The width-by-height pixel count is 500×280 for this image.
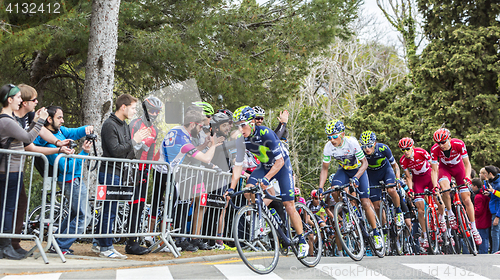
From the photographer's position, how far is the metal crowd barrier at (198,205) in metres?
7.25

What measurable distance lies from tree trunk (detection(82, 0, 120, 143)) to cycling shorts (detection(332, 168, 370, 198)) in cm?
469

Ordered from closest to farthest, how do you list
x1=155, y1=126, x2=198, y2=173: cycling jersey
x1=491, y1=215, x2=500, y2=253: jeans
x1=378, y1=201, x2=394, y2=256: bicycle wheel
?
x1=155, y1=126, x2=198, y2=173: cycling jersey, x1=378, y1=201, x2=394, y2=256: bicycle wheel, x1=491, y1=215, x2=500, y2=253: jeans

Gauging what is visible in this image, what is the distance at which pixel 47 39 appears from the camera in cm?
981

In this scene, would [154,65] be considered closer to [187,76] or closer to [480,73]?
[187,76]

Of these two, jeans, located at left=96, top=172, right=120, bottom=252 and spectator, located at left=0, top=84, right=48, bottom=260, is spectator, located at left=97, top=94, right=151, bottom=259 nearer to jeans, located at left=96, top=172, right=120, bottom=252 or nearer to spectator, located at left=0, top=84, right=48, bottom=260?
jeans, located at left=96, top=172, right=120, bottom=252

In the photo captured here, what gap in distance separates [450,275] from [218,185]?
12.0 ft

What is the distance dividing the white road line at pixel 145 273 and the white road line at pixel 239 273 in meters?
0.68

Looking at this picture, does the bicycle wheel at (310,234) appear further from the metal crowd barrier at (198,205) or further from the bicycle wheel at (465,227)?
the bicycle wheel at (465,227)

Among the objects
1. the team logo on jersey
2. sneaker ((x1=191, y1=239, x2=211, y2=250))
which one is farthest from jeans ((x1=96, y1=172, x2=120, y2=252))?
sneaker ((x1=191, y1=239, x2=211, y2=250))

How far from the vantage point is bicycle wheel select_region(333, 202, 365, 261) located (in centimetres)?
737

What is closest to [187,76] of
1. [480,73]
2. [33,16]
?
[33,16]

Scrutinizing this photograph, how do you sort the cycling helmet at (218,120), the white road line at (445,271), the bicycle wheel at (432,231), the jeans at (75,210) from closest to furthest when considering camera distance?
the white road line at (445,271)
the jeans at (75,210)
the cycling helmet at (218,120)
the bicycle wheel at (432,231)

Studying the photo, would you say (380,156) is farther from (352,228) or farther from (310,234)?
(310,234)

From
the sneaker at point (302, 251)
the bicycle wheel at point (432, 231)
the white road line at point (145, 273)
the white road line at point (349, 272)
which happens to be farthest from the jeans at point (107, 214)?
the bicycle wheel at point (432, 231)
